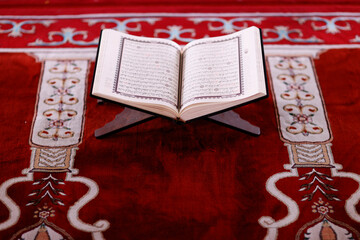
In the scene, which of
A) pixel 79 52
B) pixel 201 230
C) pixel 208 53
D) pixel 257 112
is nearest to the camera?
pixel 201 230

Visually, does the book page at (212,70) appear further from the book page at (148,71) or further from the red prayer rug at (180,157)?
the red prayer rug at (180,157)

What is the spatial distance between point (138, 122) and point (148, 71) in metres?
0.19

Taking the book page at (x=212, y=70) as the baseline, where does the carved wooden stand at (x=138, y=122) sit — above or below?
below

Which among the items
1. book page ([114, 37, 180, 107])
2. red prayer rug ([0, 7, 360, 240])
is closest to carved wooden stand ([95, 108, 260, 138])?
red prayer rug ([0, 7, 360, 240])

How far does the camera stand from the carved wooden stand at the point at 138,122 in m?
1.65

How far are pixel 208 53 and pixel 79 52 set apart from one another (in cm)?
70

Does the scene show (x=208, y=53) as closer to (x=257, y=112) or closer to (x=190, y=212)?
(x=257, y=112)

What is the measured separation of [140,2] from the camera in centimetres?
231

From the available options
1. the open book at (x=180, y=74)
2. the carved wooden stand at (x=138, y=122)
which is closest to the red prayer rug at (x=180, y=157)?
the carved wooden stand at (x=138, y=122)

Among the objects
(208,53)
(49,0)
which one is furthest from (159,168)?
(49,0)

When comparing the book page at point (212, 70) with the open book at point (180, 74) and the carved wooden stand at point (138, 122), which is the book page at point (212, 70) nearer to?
the open book at point (180, 74)

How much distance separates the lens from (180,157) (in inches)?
65.2

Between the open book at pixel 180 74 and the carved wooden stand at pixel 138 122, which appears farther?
the carved wooden stand at pixel 138 122

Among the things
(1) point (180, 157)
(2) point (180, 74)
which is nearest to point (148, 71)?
(2) point (180, 74)
